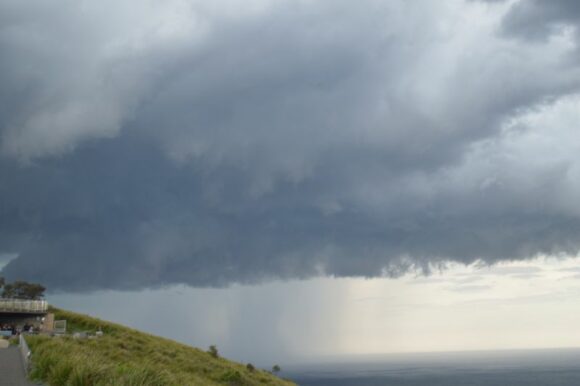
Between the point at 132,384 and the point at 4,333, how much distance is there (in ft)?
147

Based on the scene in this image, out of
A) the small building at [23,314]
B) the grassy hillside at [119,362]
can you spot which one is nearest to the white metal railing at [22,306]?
the small building at [23,314]

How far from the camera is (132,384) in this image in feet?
62.6

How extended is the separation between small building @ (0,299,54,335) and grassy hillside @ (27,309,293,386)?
3.88 metres

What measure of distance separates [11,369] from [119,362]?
660 cm

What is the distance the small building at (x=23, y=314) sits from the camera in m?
68.2

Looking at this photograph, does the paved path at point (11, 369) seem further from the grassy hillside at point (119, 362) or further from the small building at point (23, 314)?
the small building at point (23, 314)

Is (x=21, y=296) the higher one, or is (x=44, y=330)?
(x=21, y=296)

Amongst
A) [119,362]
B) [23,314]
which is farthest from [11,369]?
[23,314]

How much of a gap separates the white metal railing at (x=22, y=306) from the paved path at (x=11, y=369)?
33.4m

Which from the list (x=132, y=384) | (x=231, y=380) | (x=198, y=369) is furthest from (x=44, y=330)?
(x=132, y=384)

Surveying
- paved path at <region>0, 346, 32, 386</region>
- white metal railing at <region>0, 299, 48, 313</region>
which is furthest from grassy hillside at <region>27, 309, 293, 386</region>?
white metal railing at <region>0, 299, 48, 313</region>

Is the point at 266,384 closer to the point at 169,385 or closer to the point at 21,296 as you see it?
the point at 169,385

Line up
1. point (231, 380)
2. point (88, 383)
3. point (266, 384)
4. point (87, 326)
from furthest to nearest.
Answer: point (87, 326)
point (266, 384)
point (231, 380)
point (88, 383)

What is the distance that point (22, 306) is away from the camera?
7031cm
